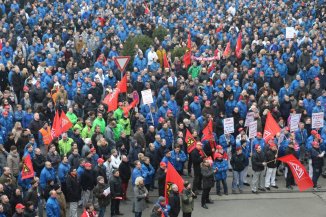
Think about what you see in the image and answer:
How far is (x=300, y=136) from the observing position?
64.1 feet

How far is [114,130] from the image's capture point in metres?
18.8

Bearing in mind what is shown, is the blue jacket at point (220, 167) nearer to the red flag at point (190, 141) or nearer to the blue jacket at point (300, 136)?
the red flag at point (190, 141)

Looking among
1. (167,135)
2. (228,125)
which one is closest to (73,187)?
(167,135)

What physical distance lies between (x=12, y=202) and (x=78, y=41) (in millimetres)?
14068

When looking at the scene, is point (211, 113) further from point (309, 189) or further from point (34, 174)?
point (34, 174)

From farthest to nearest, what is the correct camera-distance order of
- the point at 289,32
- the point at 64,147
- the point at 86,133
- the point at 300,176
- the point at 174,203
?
the point at 289,32 < the point at 86,133 < the point at 300,176 < the point at 64,147 < the point at 174,203

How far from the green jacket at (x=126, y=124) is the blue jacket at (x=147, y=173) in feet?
8.87

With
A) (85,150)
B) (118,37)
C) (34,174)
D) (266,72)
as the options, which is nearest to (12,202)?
(34,174)

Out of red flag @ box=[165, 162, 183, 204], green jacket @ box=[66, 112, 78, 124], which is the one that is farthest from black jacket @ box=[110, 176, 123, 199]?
green jacket @ box=[66, 112, 78, 124]

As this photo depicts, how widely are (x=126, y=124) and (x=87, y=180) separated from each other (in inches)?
154

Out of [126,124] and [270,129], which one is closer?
[270,129]

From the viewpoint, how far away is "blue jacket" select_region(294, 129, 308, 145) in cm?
1952

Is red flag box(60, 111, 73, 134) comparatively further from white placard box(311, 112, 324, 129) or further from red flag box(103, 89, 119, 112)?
white placard box(311, 112, 324, 129)

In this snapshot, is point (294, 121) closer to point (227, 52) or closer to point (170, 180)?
point (170, 180)
